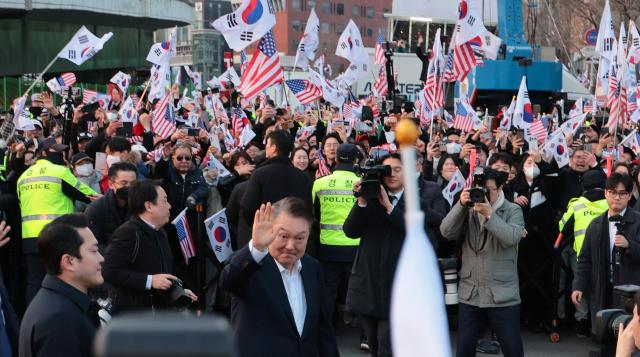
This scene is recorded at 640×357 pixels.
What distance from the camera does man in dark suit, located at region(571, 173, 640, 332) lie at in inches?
305

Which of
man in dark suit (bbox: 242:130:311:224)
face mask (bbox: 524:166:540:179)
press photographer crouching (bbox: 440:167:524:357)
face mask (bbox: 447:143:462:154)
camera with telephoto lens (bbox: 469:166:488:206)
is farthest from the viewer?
face mask (bbox: 447:143:462:154)

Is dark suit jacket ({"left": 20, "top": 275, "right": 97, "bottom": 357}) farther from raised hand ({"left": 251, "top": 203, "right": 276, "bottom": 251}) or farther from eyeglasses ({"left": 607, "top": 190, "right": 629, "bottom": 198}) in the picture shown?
eyeglasses ({"left": 607, "top": 190, "right": 629, "bottom": 198})

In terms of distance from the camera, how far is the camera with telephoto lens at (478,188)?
6.88 metres

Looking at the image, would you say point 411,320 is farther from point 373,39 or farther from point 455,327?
point 373,39

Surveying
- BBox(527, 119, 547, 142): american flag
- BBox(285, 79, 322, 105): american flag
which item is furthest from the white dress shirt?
BBox(285, 79, 322, 105): american flag

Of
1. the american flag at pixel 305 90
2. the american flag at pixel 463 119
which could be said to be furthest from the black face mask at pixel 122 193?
the american flag at pixel 305 90

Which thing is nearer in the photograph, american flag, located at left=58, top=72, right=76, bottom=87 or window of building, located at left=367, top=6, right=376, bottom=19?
american flag, located at left=58, top=72, right=76, bottom=87

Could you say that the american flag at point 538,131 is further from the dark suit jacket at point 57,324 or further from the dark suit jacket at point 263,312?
→ the dark suit jacket at point 57,324

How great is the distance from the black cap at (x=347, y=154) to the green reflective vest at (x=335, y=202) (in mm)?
102

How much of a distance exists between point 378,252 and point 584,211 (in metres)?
2.95

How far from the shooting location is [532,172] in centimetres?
1016

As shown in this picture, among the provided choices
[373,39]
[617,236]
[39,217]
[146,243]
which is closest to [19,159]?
[39,217]

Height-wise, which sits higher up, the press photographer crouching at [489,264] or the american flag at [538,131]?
the american flag at [538,131]

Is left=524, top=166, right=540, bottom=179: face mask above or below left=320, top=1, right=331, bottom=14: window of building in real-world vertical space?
below
